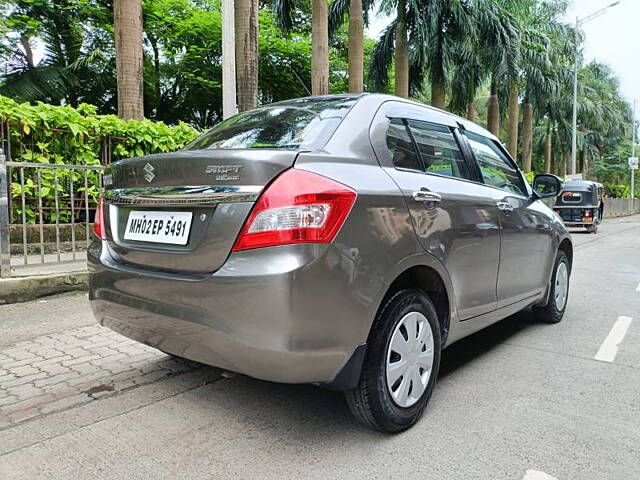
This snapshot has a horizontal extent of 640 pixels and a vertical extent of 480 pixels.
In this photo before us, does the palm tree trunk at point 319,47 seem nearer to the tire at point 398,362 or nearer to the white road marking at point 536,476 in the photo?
the tire at point 398,362

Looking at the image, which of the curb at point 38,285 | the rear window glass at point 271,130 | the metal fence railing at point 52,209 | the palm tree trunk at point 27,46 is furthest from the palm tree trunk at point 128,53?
the palm tree trunk at point 27,46

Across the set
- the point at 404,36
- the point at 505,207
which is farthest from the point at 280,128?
the point at 404,36

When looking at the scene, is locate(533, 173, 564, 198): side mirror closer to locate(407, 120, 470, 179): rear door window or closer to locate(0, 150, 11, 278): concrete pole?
locate(407, 120, 470, 179): rear door window

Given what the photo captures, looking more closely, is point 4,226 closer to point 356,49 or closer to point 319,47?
point 319,47

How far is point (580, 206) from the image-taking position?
18391 millimetres

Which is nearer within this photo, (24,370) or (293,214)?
(293,214)

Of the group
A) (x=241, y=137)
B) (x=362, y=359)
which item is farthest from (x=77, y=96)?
(x=362, y=359)

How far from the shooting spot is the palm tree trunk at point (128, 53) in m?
8.38

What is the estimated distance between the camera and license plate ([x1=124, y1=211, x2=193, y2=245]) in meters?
2.34

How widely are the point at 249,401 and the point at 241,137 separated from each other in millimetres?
1507

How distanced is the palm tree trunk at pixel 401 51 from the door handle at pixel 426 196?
15008mm

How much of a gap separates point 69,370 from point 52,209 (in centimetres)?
346

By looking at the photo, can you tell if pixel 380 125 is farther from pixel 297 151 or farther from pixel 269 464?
pixel 269 464

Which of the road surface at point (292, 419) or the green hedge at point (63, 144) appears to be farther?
the green hedge at point (63, 144)
